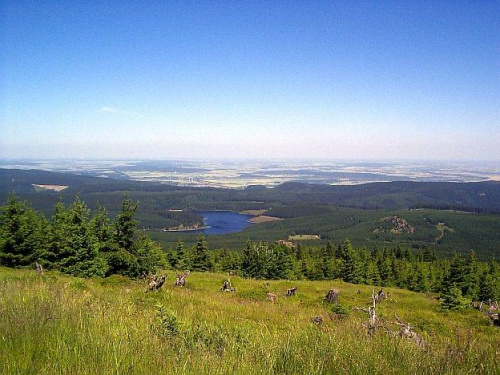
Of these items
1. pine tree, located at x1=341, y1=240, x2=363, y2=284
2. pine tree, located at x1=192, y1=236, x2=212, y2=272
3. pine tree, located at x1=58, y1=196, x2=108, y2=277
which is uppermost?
pine tree, located at x1=58, y1=196, x2=108, y2=277

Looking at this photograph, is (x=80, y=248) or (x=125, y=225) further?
(x=125, y=225)

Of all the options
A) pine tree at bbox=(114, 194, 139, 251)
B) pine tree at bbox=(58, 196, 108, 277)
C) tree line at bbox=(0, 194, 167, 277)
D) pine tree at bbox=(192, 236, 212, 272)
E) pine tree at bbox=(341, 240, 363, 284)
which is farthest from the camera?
pine tree at bbox=(341, 240, 363, 284)

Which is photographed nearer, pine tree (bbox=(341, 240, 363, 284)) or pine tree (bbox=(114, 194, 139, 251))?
pine tree (bbox=(114, 194, 139, 251))

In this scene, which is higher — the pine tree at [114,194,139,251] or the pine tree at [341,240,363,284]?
the pine tree at [114,194,139,251]

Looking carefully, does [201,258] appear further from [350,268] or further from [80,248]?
[80,248]

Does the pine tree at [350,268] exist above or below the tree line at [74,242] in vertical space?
below

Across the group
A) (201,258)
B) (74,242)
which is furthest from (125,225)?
(201,258)

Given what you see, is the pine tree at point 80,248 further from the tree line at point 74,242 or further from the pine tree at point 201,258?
the pine tree at point 201,258

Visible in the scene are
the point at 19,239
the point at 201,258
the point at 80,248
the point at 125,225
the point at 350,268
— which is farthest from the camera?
the point at 350,268

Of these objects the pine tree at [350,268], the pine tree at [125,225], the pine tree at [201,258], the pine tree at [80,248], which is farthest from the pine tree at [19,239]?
the pine tree at [350,268]

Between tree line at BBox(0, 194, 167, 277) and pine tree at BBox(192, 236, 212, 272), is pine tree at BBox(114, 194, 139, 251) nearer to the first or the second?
tree line at BBox(0, 194, 167, 277)

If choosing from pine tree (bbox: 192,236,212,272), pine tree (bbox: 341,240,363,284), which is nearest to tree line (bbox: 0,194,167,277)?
pine tree (bbox: 192,236,212,272)

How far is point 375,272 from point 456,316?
4407 cm

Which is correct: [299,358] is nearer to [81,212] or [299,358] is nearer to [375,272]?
[81,212]
